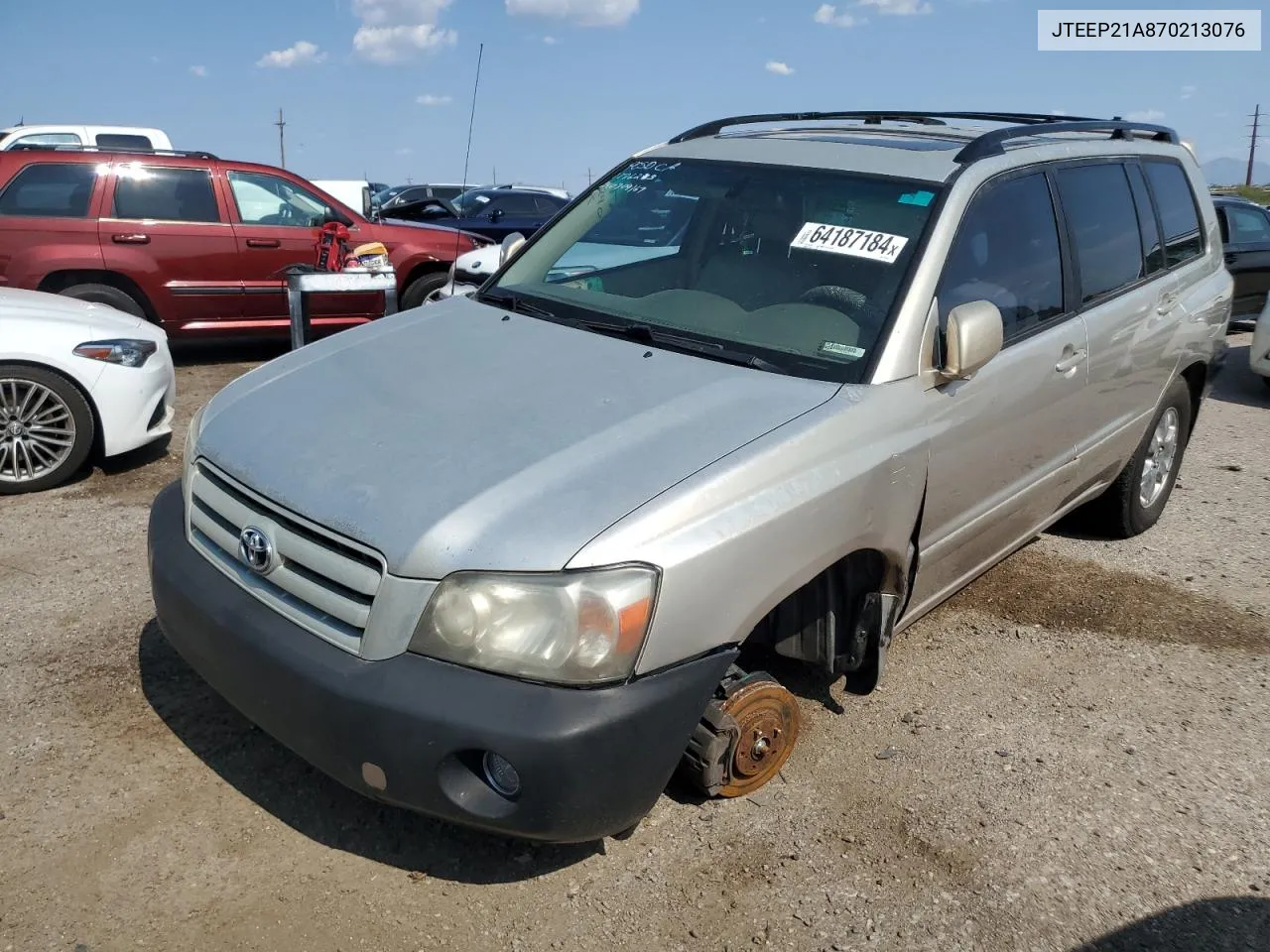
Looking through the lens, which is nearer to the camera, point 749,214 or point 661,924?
point 661,924

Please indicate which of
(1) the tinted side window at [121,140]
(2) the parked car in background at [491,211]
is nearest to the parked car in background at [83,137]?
(1) the tinted side window at [121,140]

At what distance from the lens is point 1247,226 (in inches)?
429

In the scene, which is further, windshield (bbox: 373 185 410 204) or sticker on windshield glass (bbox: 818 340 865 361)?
windshield (bbox: 373 185 410 204)

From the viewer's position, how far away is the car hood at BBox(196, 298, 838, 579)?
2.32 metres

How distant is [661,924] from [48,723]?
1962 millimetres

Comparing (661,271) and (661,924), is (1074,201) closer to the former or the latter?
(661,271)

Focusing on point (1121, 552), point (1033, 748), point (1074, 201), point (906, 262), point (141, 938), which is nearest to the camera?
point (141, 938)

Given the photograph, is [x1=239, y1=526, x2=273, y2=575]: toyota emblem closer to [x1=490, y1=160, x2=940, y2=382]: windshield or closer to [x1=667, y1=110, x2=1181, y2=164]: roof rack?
[x1=490, y1=160, x2=940, y2=382]: windshield

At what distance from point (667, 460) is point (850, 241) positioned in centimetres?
118

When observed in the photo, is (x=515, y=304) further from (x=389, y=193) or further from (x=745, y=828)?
(x=389, y=193)

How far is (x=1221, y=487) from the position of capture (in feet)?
20.2

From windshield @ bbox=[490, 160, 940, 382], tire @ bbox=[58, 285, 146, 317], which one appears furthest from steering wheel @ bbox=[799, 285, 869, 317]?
tire @ bbox=[58, 285, 146, 317]

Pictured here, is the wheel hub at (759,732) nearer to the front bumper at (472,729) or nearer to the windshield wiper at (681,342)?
the front bumper at (472,729)

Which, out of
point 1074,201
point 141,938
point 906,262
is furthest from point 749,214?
point 141,938
